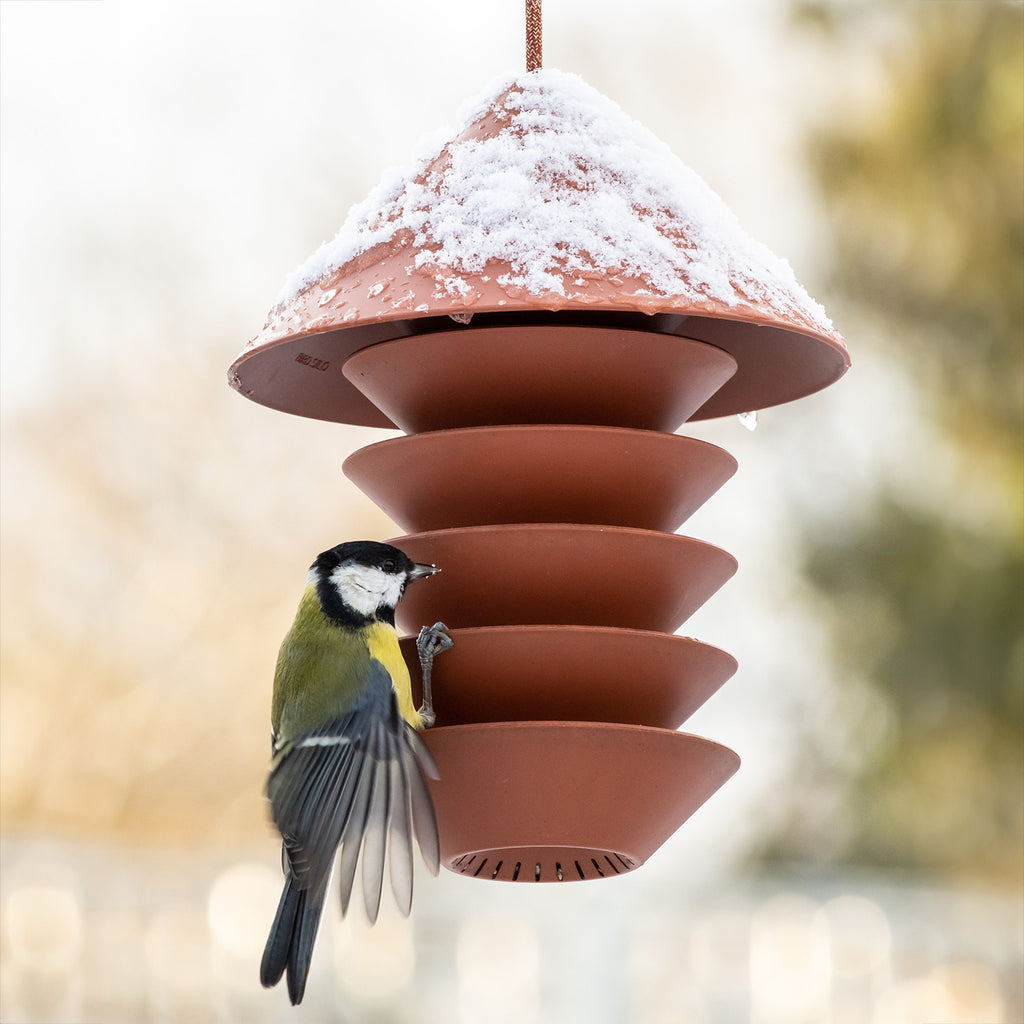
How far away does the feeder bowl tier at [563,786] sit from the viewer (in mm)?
1579

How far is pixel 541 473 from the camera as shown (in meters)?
1.63

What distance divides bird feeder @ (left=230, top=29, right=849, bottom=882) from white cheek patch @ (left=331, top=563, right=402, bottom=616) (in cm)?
4

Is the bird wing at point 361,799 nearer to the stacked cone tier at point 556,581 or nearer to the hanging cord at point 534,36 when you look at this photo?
the stacked cone tier at point 556,581

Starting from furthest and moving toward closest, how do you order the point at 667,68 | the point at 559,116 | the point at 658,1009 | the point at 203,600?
the point at 667,68 → the point at 203,600 → the point at 658,1009 → the point at 559,116

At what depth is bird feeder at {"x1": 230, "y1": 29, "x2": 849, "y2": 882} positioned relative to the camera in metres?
1.57

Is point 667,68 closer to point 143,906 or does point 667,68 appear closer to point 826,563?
point 826,563

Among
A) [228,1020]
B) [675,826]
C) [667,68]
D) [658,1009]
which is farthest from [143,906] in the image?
[675,826]

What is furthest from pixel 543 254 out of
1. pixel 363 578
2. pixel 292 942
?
pixel 292 942

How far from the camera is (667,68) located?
7.86 m

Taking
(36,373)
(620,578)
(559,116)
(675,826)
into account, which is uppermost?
(36,373)

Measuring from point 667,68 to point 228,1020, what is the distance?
15.1 ft

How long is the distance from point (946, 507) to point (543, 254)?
5.88 metres

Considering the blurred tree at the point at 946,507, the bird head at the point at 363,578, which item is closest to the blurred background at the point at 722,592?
the blurred tree at the point at 946,507

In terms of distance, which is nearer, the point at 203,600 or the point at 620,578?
the point at 620,578
